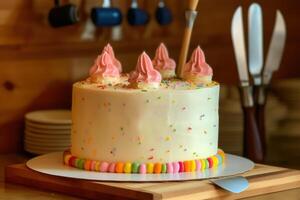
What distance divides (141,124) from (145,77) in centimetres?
8

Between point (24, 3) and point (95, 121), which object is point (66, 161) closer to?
point (95, 121)

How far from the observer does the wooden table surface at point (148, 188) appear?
149 centimetres

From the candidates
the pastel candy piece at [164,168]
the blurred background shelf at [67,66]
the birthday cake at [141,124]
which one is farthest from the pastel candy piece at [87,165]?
the blurred background shelf at [67,66]

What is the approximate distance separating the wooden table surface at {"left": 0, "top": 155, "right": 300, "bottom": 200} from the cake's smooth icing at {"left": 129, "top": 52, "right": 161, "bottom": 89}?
0.18 m

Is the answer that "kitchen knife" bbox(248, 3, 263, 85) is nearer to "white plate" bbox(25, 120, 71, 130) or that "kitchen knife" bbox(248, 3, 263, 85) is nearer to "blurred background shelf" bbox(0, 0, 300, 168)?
"blurred background shelf" bbox(0, 0, 300, 168)

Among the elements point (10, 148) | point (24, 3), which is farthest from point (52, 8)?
point (10, 148)

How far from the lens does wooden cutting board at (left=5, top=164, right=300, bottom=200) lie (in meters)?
1.49

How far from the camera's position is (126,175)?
157 cm

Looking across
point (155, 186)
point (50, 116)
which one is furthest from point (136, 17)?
point (155, 186)

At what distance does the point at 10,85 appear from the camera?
1970 mm

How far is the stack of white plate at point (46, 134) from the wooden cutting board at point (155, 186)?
0.73 feet

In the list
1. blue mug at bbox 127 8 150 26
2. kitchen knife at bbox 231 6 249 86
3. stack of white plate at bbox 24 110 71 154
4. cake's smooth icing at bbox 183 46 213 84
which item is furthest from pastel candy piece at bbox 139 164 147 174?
blue mug at bbox 127 8 150 26

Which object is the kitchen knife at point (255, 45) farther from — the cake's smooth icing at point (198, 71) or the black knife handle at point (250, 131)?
the cake's smooth icing at point (198, 71)

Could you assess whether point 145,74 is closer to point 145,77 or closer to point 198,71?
point 145,77
